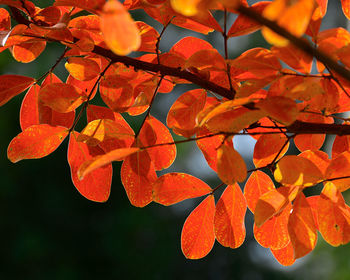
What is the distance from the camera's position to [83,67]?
386mm

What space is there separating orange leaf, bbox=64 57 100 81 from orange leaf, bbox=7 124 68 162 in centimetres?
6

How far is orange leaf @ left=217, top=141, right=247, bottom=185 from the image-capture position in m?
0.32

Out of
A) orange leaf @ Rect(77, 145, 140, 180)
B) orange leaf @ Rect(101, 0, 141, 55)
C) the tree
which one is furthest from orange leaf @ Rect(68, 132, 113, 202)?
orange leaf @ Rect(101, 0, 141, 55)

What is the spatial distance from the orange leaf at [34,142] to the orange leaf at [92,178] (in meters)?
0.02

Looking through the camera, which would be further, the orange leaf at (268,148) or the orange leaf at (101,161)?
the orange leaf at (268,148)

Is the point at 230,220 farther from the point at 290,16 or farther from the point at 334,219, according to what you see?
the point at 290,16

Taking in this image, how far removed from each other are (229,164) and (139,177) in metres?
0.10

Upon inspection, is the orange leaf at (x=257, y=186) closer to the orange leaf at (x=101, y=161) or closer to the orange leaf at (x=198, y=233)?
the orange leaf at (x=198, y=233)

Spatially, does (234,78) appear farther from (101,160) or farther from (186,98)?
(101,160)

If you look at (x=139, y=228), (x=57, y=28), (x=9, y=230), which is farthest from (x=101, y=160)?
(x=9, y=230)

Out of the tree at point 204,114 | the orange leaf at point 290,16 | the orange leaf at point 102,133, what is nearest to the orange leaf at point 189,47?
the tree at point 204,114

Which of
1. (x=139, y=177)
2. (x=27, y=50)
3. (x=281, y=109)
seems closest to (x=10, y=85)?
(x=27, y=50)

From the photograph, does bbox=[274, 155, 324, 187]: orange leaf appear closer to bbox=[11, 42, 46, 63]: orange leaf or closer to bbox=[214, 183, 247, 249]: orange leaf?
bbox=[214, 183, 247, 249]: orange leaf

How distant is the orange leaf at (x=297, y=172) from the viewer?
0.34 metres
